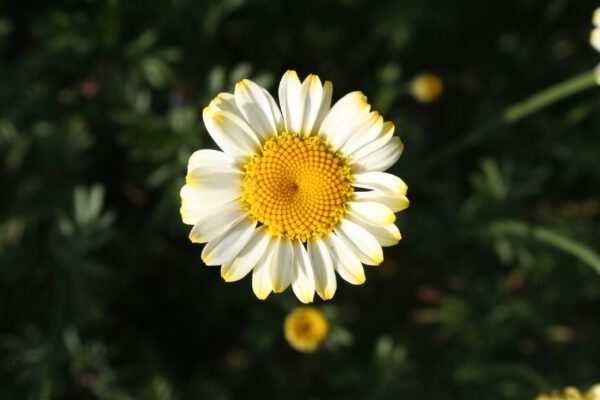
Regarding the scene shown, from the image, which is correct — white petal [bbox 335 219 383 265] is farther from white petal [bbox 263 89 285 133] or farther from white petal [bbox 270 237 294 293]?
white petal [bbox 263 89 285 133]

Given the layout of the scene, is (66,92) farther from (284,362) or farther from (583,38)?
(583,38)

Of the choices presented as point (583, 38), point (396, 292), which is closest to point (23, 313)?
point (396, 292)

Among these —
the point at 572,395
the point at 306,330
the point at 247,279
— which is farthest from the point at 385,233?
the point at 247,279

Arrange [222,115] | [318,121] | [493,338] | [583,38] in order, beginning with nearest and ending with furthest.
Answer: [222,115], [318,121], [493,338], [583,38]

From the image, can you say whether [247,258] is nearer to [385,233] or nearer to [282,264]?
[282,264]

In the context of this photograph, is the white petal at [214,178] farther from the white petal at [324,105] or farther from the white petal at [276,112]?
the white petal at [324,105]

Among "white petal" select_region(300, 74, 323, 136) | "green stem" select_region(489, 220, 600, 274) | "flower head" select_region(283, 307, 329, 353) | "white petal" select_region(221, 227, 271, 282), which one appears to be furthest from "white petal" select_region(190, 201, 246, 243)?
"green stem" select_region(489, 220, 600, 274)

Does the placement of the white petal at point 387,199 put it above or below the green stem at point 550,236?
below

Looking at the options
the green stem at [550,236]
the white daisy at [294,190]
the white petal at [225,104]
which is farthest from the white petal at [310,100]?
the green stem at [550,236]
